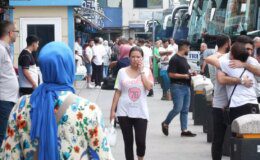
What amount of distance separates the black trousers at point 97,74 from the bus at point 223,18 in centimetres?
381

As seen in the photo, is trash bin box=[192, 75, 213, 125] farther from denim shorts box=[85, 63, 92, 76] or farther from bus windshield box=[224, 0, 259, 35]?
denim shorts box=[85, 63, 92, 76]

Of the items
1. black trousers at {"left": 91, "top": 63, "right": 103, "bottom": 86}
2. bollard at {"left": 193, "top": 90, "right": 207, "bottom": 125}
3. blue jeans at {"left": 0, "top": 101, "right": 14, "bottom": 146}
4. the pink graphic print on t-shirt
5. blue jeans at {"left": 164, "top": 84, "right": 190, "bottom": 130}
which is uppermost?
the pink graphic print on t-shirt

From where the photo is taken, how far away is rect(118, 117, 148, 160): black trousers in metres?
9.28

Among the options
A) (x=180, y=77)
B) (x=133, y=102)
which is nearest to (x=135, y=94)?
(x=133, y=102)

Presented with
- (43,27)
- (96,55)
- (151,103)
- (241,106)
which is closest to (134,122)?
(241,106)

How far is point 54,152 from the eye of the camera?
4637 millimetres

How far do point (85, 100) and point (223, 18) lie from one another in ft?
62.9

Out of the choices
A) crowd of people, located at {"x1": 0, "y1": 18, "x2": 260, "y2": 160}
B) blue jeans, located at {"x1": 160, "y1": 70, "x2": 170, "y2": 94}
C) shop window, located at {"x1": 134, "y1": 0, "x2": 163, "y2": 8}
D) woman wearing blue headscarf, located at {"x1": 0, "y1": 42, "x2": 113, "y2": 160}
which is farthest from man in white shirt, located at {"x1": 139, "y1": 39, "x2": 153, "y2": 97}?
shop window, located at {"x1": 134, "y1": 0, "x2": 163, "y2": 8}

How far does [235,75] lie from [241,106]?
0.39 meters

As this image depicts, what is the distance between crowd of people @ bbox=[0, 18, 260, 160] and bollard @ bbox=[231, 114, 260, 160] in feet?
3.52

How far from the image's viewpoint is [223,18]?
77.2 feet

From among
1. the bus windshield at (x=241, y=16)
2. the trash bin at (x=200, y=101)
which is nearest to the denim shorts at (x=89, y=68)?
the bus windshield at (x=241, y=16)

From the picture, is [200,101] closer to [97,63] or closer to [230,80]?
[230,80]

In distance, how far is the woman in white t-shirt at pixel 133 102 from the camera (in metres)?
9.34
